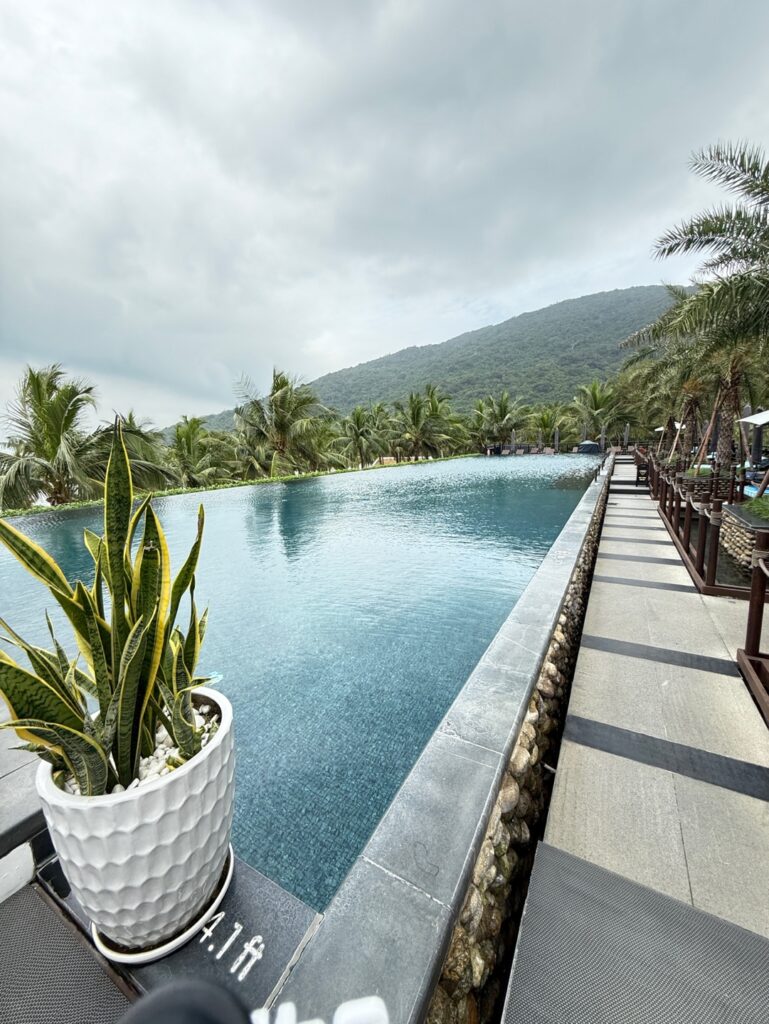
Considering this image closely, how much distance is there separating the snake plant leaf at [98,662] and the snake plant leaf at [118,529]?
0.04m

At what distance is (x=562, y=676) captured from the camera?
273 cm

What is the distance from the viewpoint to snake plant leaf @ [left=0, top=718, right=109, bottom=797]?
0.84 meters

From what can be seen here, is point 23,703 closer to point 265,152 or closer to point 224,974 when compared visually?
point 224,974

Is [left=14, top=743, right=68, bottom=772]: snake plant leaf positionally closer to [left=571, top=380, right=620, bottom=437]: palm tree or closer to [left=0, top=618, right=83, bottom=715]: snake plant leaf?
[left=0, top=618, right=83, bottom=715]: snake plant leaf

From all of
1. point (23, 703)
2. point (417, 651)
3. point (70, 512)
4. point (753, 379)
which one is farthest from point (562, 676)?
point (753, 379)

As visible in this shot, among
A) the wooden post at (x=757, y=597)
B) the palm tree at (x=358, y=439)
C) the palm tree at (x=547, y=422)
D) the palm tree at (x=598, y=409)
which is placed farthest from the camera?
the palm tree at (x=547, y=422)

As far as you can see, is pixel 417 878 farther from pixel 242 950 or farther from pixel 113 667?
pixel 113 667

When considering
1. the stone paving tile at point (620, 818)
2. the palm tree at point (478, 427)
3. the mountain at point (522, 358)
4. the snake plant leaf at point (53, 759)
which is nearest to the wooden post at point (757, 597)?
the stone paving tile at point (620, 818)

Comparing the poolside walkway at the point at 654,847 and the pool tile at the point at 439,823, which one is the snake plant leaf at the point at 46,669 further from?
the poolside walkway at the point at 654,847

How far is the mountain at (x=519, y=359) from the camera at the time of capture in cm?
4628

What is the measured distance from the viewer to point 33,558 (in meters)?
1.03

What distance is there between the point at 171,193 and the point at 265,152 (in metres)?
2.33

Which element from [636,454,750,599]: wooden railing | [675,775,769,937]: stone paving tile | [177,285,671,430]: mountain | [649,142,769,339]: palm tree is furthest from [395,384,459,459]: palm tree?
[675,775,769,937]: stone paving tile

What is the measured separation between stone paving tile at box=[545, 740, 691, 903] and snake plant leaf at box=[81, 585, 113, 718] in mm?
1664
